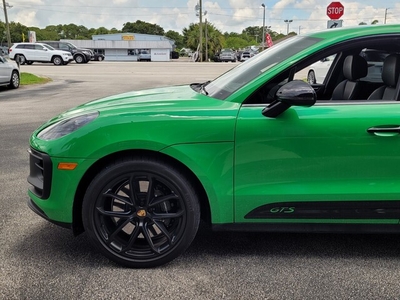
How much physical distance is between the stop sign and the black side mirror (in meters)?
9.66

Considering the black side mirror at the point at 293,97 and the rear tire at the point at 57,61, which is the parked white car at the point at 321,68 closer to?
the black side mirror at the point at 293,97

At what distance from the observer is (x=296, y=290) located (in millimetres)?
2590

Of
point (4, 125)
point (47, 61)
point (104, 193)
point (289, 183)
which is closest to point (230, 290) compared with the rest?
point (289, 183)

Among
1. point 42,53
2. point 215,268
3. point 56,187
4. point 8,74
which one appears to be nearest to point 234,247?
point 215,268

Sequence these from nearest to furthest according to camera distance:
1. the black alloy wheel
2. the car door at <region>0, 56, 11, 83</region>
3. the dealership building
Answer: the car door at <region>0, 56, 11, 83</region> → the black alloy wheel → the dealership building

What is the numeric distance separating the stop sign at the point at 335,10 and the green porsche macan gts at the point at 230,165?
29.8ft

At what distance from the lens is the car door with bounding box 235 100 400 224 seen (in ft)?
8.56

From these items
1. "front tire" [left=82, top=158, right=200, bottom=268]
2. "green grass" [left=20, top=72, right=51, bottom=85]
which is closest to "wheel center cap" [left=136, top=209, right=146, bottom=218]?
"front tire" [left=82, top=158, right=200, bottom=268]

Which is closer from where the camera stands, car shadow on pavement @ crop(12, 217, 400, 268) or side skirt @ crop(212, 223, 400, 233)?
side skirt @ crop(212, 223, 400, 233)

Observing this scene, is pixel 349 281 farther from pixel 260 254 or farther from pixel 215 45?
pixel 215 45

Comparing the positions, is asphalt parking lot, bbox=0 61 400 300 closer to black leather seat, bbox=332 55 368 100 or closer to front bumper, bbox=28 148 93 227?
front bumper, bbox=28 148 93 227

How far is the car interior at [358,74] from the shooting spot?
109 inches

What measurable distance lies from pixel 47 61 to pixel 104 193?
105ft

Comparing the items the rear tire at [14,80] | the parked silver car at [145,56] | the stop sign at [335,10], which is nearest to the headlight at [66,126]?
the stop sign at [335,10]
